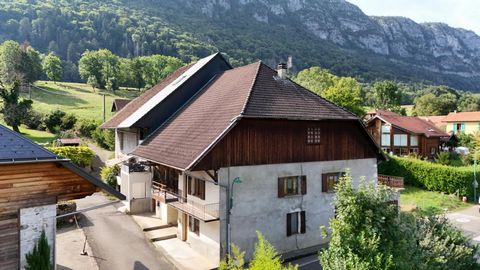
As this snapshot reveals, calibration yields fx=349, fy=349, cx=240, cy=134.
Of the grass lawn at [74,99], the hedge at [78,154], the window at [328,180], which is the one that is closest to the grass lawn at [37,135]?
the grass lawn at [74,99]

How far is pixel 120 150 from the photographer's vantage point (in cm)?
3278

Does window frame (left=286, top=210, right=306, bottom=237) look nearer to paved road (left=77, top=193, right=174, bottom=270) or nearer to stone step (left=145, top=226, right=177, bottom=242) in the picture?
paved road (left=77, top=193, right=174, bottom=270)

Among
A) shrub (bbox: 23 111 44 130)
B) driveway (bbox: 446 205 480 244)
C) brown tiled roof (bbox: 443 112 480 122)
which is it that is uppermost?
brown tiled roof (bbox: 443 112 480 122)

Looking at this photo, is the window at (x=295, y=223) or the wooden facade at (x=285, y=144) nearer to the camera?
the wooden facade at (x=285, y=144)

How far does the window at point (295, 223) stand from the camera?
65.4 feet

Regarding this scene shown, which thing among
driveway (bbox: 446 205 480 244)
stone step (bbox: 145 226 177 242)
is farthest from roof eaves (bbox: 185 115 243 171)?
driveway (bbox: 446 205 480 244)

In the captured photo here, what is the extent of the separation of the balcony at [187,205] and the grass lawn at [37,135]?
101 feet

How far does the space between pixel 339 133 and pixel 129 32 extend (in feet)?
532

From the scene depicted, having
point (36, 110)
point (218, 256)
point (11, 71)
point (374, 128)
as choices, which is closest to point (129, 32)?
point (11, 71)

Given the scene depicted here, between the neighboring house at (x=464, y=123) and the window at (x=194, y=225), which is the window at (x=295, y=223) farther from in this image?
the neighboring house at (x=464, y=123)

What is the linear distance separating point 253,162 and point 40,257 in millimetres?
10613

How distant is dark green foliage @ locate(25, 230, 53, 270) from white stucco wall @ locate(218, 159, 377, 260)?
26.5 ft

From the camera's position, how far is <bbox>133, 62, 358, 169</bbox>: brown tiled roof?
60.8ft

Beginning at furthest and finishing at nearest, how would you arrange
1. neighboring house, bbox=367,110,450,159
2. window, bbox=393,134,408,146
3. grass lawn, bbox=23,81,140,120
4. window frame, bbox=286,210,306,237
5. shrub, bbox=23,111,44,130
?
1. grass lawn, bbox=23,81,140,120
2. shrub, bbox=23,111,44,130
3. window, bbox=393,134,408,146
4. neighboring house, bbox=367,110,450,159
5. window frame, bbox=286,210,306,237
